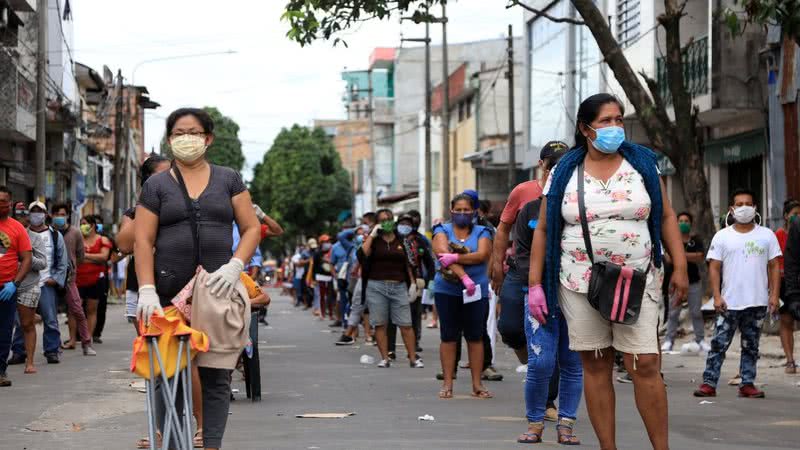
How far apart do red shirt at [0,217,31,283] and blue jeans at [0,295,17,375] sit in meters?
0.26

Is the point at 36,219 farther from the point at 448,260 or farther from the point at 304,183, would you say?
the point at 304,183

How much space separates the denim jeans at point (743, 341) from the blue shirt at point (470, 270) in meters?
2.03

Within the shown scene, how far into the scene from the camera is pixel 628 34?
103 feet

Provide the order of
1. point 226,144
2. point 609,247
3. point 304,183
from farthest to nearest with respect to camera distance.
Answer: point 226,144 → point 304,183 → point 609,247

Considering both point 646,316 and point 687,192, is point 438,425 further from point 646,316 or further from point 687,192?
point 687,192

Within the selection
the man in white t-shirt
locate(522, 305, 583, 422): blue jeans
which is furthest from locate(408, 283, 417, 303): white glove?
locate(522, 305, 583, 422): blue jeans

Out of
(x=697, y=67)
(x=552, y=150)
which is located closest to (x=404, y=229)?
(x=552, y=150)

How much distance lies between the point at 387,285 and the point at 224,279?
908 cm

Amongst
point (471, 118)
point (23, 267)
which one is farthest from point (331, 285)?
point (471, 118)

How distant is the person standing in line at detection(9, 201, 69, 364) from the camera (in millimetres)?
15102

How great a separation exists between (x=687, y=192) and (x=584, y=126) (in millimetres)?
12213

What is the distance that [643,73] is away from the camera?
17.8 m

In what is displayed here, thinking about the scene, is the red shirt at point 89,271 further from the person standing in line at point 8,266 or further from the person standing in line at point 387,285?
the person standing in line at point 8,266

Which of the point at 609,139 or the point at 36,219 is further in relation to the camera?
the point at 36,219
